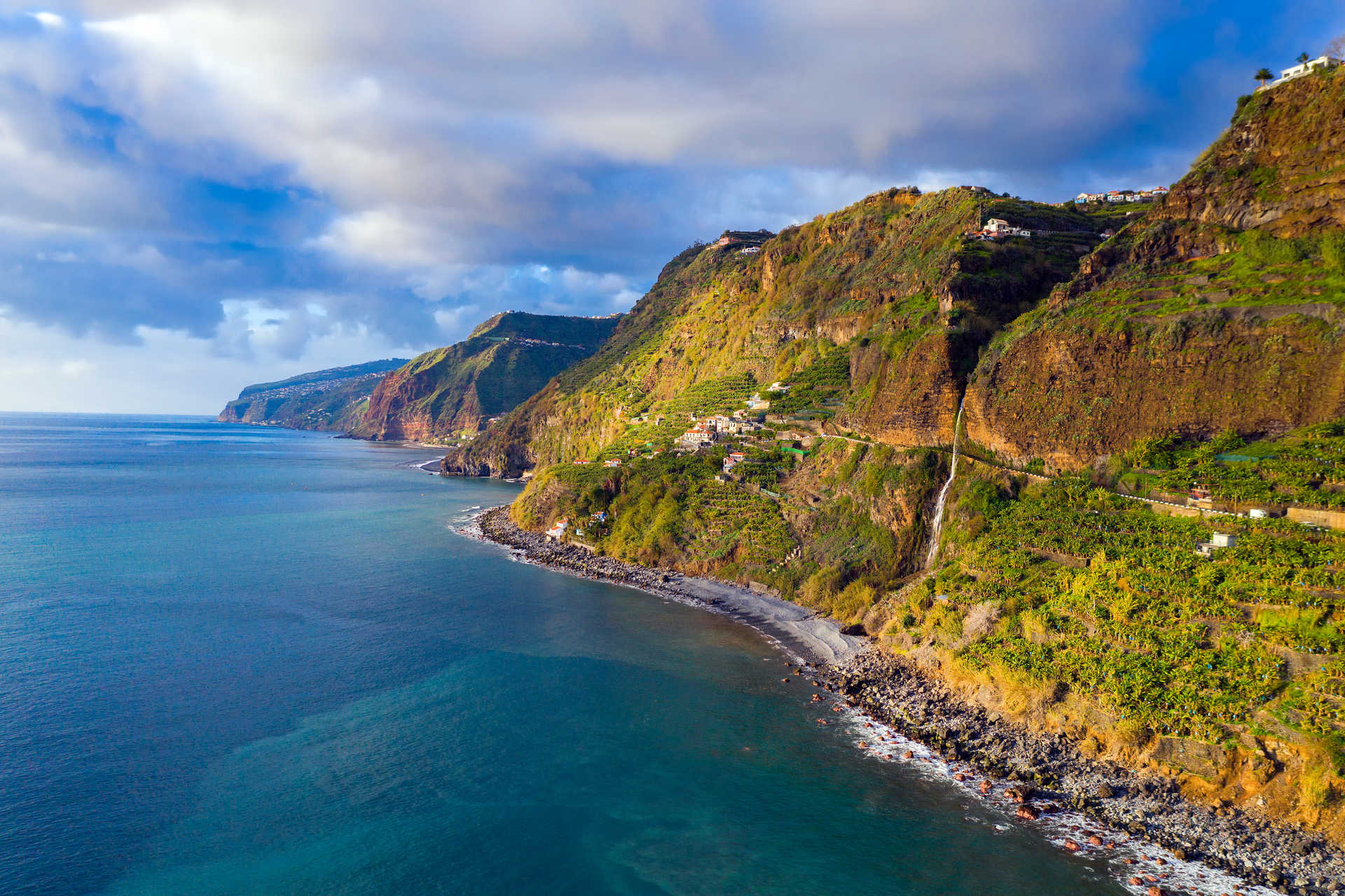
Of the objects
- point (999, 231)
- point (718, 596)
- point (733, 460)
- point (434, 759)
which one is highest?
point (999, 231)

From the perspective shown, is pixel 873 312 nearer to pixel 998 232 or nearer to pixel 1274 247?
pixel 998 232

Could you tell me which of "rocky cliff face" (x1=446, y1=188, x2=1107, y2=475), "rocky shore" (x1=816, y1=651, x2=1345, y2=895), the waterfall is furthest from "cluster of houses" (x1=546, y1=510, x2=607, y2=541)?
"rocky shore" (x1=816, y1=651, x2=1345, y2=895)

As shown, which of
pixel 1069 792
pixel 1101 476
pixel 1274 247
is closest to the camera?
pixel 1069 792

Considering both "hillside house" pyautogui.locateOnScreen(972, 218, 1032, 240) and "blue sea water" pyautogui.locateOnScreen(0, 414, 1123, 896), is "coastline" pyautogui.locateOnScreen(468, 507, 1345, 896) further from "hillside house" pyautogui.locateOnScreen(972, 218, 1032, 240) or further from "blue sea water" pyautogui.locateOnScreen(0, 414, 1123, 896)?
"hillside house" pyautogui.locateOnScreen(972, 218, 1032, 240)

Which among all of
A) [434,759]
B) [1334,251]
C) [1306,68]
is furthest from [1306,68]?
[434,759]

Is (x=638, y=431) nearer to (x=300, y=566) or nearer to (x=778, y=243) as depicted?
(x=778, y=243)
